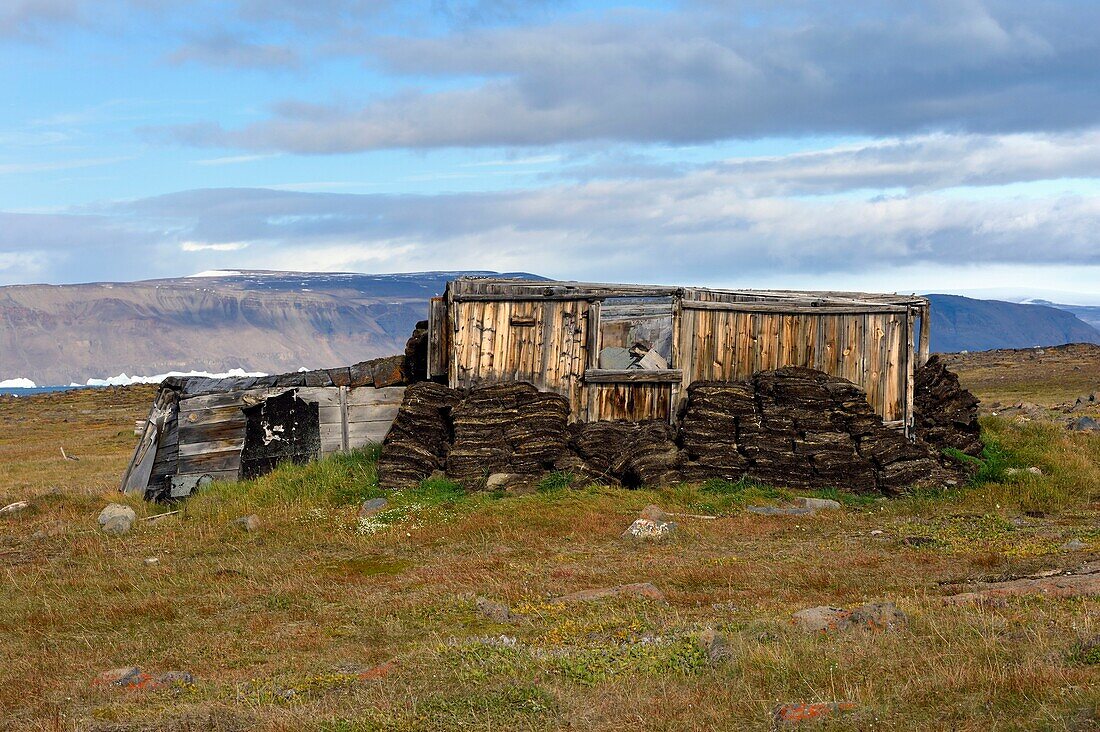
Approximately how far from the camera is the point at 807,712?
623 cm

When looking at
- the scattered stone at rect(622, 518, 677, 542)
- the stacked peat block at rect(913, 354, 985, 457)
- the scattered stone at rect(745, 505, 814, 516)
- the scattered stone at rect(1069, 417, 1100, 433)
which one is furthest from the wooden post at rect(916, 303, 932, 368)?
the scattered stone at rect(622, 518, 677, 542)

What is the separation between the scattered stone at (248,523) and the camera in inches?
589

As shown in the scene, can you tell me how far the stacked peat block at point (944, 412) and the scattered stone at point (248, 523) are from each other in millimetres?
11268

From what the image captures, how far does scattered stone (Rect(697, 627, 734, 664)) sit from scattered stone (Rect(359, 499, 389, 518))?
27.1 ft

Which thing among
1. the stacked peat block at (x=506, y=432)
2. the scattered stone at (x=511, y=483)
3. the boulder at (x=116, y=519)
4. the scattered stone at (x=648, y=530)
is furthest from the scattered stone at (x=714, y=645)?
the boulder at (x=116, y=519)

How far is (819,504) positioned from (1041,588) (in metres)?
6.29

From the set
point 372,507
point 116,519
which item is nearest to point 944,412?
point 372,507

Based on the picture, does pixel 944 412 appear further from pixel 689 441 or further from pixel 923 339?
pixel 689 441

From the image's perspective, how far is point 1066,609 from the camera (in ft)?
27.5

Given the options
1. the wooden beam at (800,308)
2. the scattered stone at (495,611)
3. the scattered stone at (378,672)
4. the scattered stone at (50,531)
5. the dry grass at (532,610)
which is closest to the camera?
the dry grass at (532,610)

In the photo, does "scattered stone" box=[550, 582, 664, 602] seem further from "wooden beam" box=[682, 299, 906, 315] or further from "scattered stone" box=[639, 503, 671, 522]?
"wooden beam" box=[682, 299, 906, 315]

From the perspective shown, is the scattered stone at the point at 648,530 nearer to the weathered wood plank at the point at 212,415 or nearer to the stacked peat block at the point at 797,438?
the stacked peat block at the point at 797,438

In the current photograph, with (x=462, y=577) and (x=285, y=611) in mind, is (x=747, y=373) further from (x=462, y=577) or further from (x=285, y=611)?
(x=285, y=611)

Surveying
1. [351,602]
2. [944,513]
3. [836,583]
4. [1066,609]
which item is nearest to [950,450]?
[944,513]
